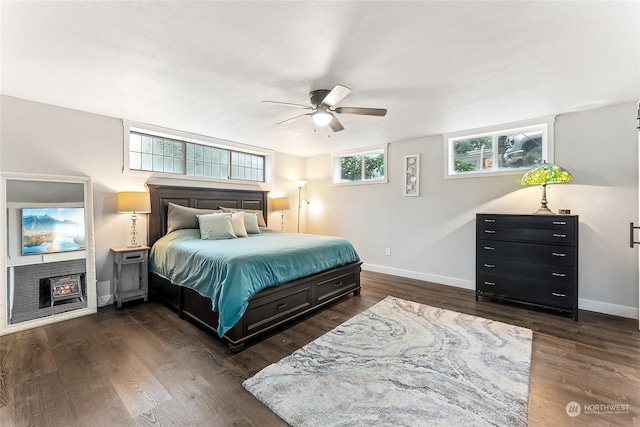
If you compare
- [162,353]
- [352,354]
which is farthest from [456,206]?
[162,353]

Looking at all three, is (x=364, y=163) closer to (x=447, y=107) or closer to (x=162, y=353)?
(x=447, y=107)

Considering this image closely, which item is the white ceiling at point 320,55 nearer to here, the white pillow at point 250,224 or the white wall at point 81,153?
the white wall at point 81,153

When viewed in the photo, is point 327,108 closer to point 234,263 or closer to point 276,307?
point 234,263

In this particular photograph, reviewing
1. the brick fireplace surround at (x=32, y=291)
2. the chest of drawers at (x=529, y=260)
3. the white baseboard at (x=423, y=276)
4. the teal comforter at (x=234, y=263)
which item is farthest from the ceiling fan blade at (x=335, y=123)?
the brick fireplace surround at (x=32, y=291)

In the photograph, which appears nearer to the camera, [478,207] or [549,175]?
[549,175]

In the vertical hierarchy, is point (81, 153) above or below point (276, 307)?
above

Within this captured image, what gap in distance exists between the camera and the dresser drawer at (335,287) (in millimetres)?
3271

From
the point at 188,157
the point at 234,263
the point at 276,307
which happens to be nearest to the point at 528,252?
the point at 276,307

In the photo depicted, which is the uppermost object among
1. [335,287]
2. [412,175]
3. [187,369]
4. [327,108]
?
[327,108]

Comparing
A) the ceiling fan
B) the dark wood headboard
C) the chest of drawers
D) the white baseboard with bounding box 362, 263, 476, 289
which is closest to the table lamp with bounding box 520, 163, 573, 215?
the chest of drawers

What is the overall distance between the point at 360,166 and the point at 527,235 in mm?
3000

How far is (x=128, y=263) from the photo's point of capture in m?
3.50

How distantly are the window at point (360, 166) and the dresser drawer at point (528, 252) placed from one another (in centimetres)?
203

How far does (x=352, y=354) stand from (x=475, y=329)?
1389 mm
